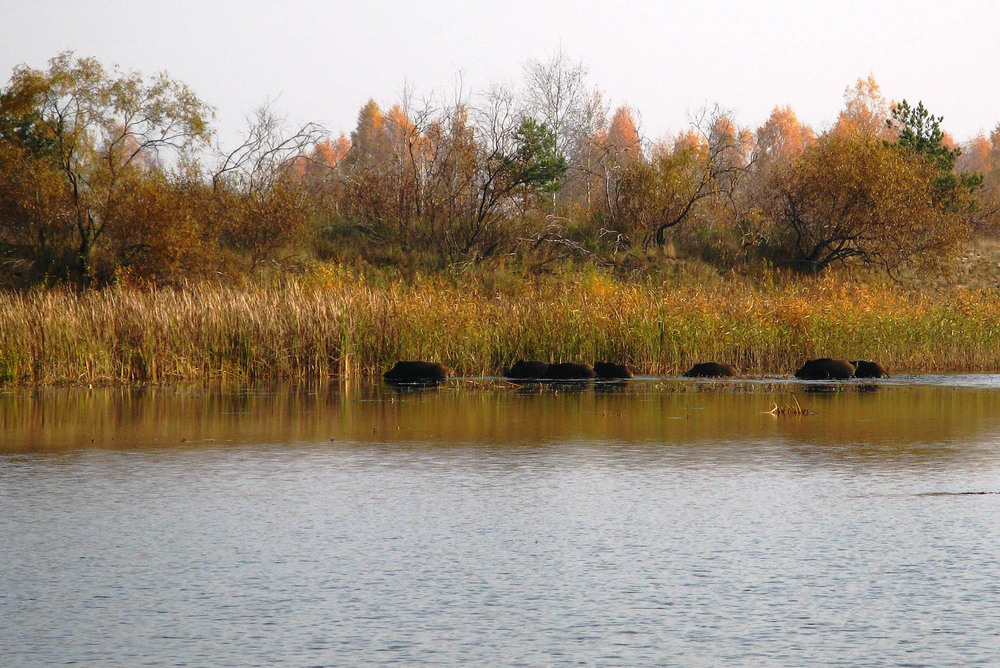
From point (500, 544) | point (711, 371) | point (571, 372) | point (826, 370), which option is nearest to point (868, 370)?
point (826, 370)

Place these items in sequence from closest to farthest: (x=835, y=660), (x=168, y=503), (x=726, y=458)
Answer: (x=835, y=660) → (x=168, y=503) → (x=726, y=458)

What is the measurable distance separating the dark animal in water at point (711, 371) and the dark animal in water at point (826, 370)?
1.35 m

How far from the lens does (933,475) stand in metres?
9.42

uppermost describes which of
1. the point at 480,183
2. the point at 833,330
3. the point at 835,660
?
the point at 480,183

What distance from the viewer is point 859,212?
41.1 metres

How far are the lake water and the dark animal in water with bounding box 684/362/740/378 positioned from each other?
27.7 ft

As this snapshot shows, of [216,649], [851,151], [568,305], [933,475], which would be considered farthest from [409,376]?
[851,151]

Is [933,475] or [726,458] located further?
[726,458]

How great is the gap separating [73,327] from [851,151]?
28414 mm

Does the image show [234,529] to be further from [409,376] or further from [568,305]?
[568,305]

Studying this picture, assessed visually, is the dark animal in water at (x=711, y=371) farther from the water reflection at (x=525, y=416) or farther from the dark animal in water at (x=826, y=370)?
the water reflection at (x=525, y=416)

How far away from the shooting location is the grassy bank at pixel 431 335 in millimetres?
21422

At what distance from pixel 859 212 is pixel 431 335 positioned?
2273cm

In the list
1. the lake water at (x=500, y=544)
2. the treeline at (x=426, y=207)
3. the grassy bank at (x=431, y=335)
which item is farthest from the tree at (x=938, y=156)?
the lake water at (x=500, y=544)
